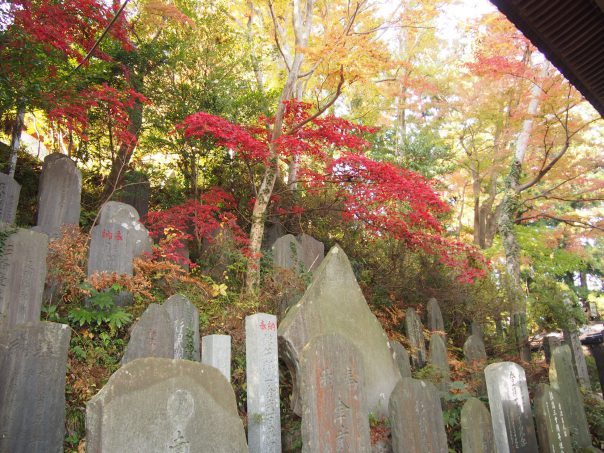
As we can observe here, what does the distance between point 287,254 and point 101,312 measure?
2.57 meters

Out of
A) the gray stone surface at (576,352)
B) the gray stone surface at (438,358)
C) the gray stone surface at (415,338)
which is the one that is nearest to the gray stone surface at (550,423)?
the gray stone surface at (438,358)

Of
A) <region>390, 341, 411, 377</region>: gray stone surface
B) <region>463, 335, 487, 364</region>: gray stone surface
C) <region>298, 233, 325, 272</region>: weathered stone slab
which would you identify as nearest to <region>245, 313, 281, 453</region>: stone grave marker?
<region>390, 341, 411, 377</region>: gray stone surface

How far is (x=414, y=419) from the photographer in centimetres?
378

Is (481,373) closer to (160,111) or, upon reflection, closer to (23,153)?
(160,111)

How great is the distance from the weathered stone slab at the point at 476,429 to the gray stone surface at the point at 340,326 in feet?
2.86

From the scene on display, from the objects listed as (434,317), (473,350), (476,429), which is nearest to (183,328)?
(476,429)

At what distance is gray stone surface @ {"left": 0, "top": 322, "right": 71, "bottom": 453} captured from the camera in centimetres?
325

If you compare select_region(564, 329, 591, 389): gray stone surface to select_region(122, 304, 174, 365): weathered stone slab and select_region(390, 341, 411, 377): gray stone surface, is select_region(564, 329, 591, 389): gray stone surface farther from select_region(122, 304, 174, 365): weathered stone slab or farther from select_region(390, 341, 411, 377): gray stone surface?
select_region(122, 304, 174, 365): weathered stone slab

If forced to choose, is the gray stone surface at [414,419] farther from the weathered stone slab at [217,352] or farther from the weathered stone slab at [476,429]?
the weathered stone slab at [217,352]

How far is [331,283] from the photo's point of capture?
5.19m

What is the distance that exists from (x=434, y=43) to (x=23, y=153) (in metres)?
12.4

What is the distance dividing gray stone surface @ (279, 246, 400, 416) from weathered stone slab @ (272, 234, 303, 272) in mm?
1307

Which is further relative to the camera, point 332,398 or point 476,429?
point 476,429

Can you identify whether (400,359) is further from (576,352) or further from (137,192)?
(576,352)
